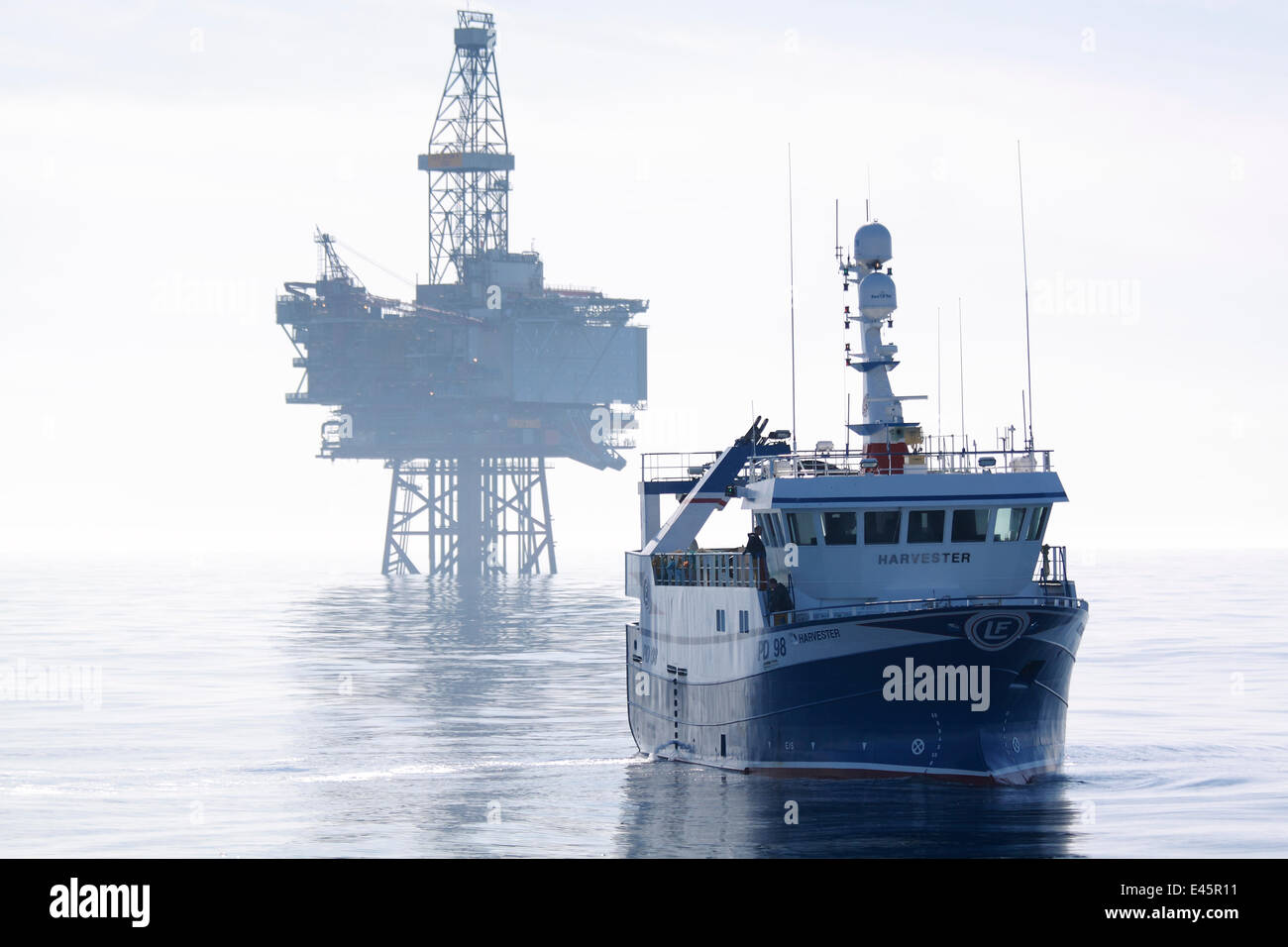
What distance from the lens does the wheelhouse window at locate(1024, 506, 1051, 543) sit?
140 feet

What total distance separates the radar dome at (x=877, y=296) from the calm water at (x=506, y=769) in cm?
1248

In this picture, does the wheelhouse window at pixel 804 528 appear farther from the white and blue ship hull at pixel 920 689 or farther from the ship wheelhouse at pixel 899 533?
the white and blue ship hull at pixel 920 689

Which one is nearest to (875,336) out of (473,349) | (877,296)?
(877,296)

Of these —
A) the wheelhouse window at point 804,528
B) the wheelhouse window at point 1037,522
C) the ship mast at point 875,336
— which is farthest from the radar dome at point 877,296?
the wheelhouse window at point 804,528

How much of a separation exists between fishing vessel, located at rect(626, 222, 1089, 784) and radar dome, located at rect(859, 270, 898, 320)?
2.47 meters

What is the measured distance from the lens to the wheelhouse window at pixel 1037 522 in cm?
4266

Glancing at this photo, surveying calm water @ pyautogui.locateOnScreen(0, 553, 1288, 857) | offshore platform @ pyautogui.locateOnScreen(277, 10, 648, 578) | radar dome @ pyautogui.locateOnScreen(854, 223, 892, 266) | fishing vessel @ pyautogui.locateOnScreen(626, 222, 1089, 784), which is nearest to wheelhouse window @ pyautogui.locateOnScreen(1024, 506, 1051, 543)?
fishing vessel @ pyautogui.locateOnScreen(626, 222, 1089, 784)

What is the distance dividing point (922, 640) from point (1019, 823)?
4.45m

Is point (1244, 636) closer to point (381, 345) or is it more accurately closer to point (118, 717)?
point (118, 717)

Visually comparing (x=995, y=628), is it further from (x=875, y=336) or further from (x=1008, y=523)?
(x=875, y=336)

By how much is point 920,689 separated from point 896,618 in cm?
193

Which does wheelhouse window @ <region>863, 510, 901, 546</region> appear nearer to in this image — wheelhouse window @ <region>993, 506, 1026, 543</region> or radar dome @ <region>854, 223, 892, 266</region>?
wheelhouse window @ <region>993, 506, 1026, 543</region>

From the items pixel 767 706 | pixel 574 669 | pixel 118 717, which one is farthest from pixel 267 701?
pixel 767 706

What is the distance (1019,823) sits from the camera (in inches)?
1474
